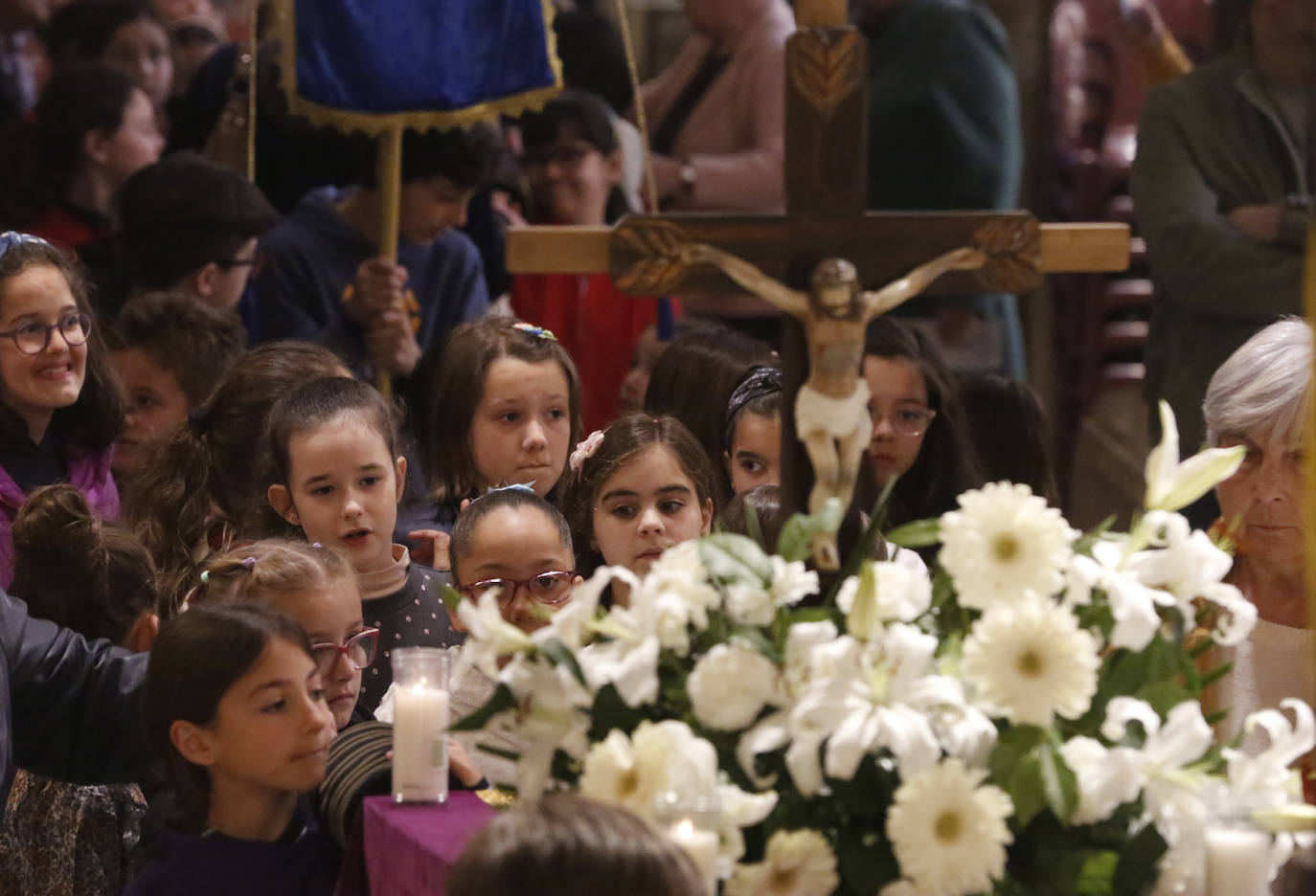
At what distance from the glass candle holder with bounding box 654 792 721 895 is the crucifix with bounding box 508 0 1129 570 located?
544mm

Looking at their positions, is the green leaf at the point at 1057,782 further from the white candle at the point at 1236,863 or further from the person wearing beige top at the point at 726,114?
the person wearing beige top at the point at 726,114

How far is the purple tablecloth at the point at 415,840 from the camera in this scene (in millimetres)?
2617

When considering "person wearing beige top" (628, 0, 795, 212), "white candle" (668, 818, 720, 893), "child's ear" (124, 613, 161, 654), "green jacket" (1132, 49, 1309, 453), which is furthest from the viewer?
"person wearing beige top" (628, 0, 795, 212)

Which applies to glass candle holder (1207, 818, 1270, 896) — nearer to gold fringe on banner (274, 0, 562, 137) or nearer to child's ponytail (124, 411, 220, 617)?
child's ponytail (124, 411, 220, 617)

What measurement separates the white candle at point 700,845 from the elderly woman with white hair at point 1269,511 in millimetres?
1503

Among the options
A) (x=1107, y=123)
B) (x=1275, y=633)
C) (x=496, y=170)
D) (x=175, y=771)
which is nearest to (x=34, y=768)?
(x=175, y=771)

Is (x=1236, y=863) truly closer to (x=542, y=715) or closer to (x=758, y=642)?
(x=758, y=642)

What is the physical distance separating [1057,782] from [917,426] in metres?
2.50

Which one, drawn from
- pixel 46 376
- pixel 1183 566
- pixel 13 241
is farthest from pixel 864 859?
pixel 13 241

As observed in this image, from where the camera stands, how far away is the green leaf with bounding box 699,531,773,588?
245cm

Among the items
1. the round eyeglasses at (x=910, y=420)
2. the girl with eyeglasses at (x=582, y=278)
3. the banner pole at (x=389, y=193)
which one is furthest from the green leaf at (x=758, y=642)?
the girl with eyeglasses at (x=582, y=278)

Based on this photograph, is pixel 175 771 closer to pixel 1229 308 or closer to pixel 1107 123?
pixel 1229 308

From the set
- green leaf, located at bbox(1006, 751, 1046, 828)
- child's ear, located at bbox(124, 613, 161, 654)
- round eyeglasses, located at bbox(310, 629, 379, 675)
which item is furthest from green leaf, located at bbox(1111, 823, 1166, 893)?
child's ear, located at bbox(124, 613, 161, 654)

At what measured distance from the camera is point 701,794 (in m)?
2.31
